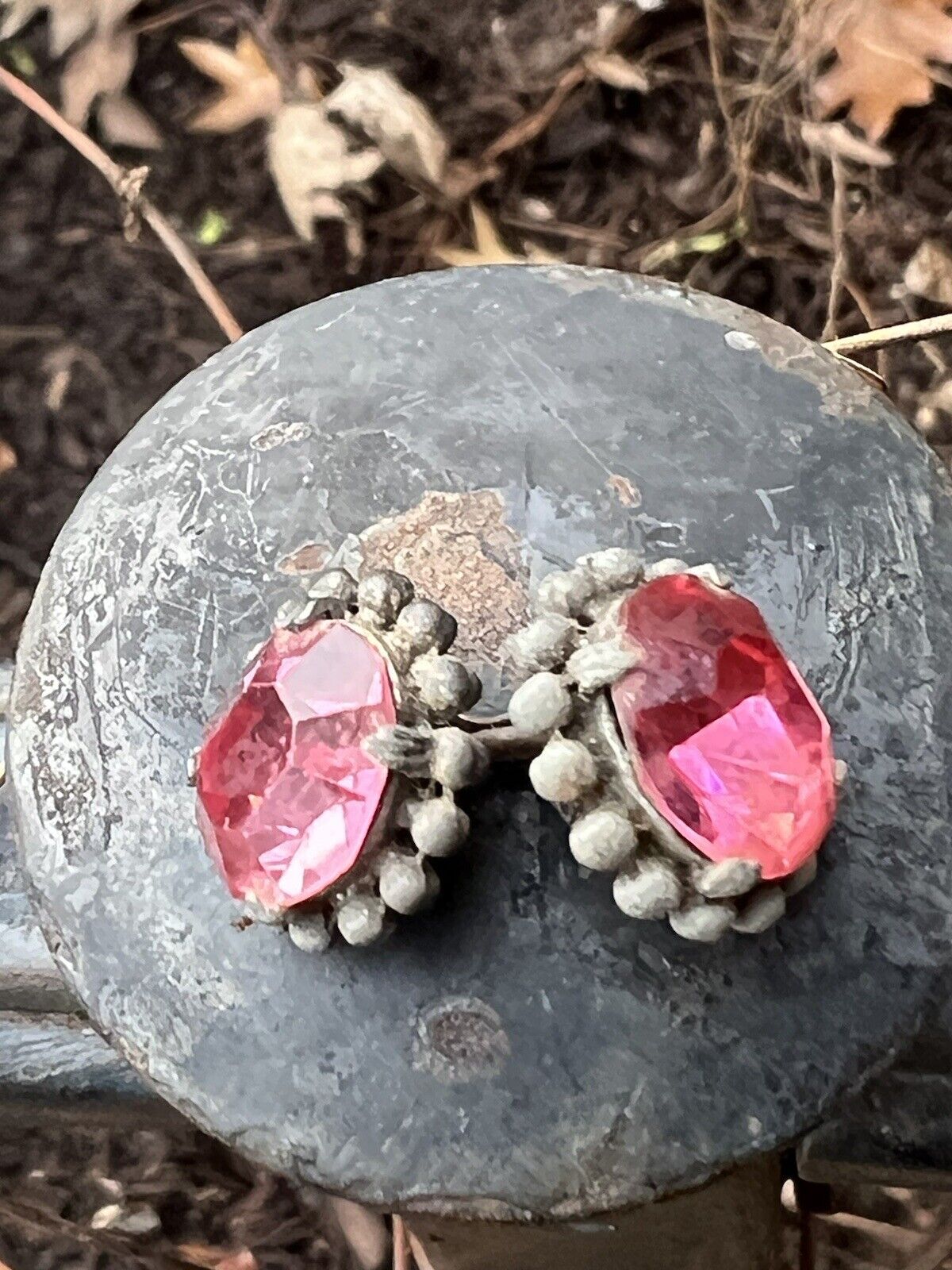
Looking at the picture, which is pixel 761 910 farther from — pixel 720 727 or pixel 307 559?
pixel 307 559

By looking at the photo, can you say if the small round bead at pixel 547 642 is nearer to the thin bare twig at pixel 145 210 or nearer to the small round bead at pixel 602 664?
the small round bead at pixel 602 664

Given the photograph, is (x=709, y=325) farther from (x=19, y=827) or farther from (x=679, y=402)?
(x=19, y=827)

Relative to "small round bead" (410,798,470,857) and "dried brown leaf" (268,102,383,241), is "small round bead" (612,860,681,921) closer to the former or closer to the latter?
"small round bead" (410,798,470,857)

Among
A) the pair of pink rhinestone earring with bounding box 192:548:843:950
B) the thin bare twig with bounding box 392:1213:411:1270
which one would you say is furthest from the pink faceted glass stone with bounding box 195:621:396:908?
the thin bare twig with bounding box 392:1213:411:1270

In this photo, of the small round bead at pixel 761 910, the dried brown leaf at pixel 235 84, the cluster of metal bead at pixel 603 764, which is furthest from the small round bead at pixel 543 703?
the dried brown leaf at pixel 235 84

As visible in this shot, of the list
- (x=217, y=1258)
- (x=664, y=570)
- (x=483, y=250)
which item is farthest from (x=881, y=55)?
(x=217, y=1258)

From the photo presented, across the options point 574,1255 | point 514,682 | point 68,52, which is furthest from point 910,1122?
point 68,52
